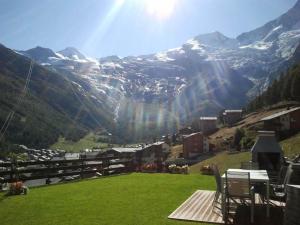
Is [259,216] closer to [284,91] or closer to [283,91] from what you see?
[284,91]

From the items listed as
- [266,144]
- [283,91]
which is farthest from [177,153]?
[266,144]

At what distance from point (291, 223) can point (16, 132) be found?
169819 millimetres

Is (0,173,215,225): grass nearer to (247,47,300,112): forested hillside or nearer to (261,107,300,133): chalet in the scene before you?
(261,107,300,133): chalet

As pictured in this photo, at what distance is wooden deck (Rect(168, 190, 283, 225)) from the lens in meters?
8.92

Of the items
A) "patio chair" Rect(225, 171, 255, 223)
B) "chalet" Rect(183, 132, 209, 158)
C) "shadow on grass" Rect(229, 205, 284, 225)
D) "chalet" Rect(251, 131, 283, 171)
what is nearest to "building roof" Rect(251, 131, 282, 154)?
"chalet" Rect(251, 131, 283, 171)

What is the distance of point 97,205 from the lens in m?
10.9

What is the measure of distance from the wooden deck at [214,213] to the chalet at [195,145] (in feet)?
273

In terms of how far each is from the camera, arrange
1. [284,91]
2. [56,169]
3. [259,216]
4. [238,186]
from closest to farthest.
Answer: [238,186] → [259,216] → [56,169] → [284,91]

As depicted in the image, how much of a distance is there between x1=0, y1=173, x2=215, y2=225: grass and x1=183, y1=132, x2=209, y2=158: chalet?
79.4 m

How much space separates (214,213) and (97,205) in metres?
3.29

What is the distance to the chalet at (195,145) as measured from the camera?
9431 cm

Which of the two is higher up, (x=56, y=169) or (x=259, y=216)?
(x=56, y=169)

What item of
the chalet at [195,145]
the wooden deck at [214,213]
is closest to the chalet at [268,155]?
the wooden deck at [214,213]

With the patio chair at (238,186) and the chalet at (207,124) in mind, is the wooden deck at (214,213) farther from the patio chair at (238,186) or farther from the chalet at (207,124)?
the chalet at (207,124)
